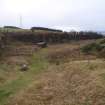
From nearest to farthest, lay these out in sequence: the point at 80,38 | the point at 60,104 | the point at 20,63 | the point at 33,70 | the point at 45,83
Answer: the point at 60,104 < the point at 45,83 < the point at 33,70 < the point at 20,63 < the point at 80,38

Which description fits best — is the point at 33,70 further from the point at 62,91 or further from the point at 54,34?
the point at 54,34

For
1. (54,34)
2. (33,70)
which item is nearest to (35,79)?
(33,70)

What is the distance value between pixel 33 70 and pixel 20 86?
2.65 meters

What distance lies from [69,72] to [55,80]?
3.75 feet

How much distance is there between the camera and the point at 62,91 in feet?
26.3

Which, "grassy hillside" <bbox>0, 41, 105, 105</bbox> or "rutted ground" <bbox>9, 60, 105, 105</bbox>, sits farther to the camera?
"grassy hillside" <bbox>0, 41, 105, 105</bbox>

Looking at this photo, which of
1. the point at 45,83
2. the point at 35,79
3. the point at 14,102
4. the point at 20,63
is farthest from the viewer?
the point at 20,63

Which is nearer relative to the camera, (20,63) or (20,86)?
(20,86)

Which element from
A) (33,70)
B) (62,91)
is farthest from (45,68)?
(62,91)

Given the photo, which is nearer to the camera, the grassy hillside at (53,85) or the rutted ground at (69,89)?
the rutted ground at (69,89)

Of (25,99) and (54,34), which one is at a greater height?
(54,34)

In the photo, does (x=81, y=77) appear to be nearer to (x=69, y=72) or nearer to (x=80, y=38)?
(x=69, y=72)

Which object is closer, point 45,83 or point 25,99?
point 25,99

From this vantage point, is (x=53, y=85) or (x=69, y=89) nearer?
(x=69, y=89)
